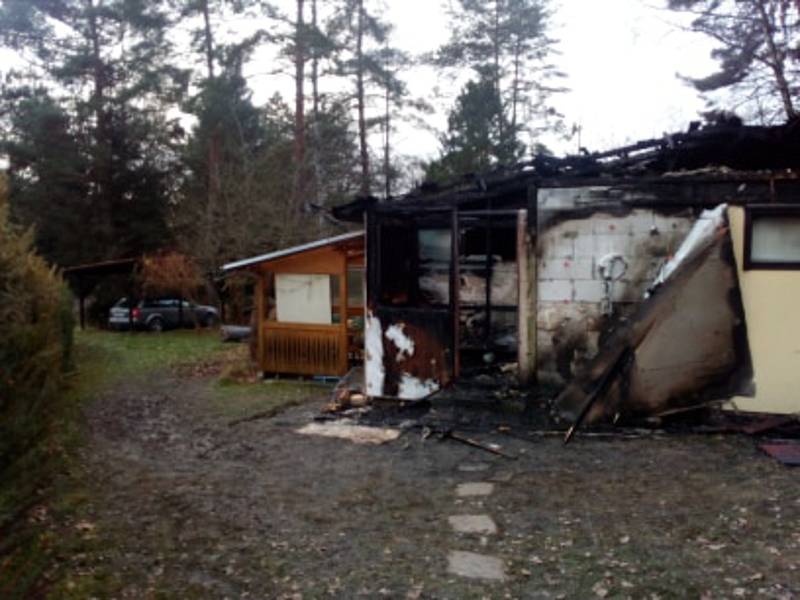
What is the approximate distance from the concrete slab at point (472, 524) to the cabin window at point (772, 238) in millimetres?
4834

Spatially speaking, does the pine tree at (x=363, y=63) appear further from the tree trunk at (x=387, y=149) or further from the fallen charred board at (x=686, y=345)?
the fallen charred board at (x=686, y=345)

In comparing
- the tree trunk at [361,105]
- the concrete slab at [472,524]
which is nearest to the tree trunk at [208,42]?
the tree trunk at [361,105]

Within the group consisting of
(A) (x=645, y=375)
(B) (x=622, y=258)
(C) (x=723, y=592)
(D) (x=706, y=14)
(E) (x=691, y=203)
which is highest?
(D) (x=706, y=14)

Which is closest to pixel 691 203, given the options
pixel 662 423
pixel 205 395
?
pixel 662 423

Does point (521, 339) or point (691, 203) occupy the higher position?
point (691, 203)

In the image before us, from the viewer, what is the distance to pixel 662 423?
26.1ft

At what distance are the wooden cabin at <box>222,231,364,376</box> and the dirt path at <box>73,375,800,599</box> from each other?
4.74 meters

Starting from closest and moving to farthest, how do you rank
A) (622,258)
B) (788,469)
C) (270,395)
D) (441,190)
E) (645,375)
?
(788,469), (645,375), (622,258), (441,190), (270,395)

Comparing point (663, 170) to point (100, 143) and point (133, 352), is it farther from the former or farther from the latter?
point (100, 143)

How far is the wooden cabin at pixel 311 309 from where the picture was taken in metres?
12.8

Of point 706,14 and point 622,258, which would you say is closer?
point 622,258

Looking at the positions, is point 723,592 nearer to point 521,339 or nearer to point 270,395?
point 521,339

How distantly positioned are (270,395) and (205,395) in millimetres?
1240

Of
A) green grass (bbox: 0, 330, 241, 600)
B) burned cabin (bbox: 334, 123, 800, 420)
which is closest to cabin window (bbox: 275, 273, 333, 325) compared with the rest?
burned cabin (bbox: 334, 123, 800, 420)
